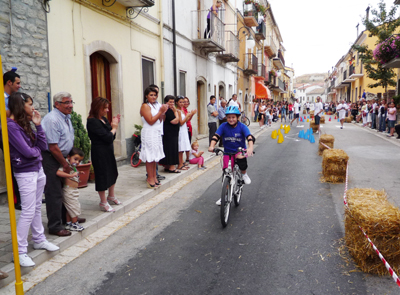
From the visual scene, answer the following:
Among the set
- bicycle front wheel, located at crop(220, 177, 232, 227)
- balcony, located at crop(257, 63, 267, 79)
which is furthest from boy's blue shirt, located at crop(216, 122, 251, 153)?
balcony, located at crop(257, 63, 267, 79)

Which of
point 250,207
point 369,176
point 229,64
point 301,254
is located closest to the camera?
point 301,254

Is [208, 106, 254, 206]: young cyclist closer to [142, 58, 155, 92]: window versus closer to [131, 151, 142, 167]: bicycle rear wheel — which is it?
[131, 151, 142, 167]: bicycle rear wheel

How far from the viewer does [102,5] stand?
846 cm

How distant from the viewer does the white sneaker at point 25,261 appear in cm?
346

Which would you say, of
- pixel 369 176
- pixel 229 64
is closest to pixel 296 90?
pixel 229 64

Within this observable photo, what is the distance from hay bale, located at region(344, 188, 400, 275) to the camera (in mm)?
3260

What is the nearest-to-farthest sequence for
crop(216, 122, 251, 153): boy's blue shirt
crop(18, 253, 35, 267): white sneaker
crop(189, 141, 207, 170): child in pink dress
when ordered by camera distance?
crop(18, 253, 35, 267): white sneaker < crop(216, 122, 251, 153): boy's blue shirt < crop(189, 141, 207, 170): child in pink dress

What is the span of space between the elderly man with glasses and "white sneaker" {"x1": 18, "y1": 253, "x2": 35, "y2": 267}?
2.18 feet

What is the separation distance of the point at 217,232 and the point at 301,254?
118 cm

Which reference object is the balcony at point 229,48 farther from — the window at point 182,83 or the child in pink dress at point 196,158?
the child in pink dress at point 196,158

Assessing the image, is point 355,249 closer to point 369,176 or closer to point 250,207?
point 250,207

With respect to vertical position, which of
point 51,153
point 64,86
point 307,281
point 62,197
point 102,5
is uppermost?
point 102,5

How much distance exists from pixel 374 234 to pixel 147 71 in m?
9.07

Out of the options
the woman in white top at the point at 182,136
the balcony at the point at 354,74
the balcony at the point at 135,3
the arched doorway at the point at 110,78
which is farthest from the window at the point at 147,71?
the balcony at the point at 354,74
